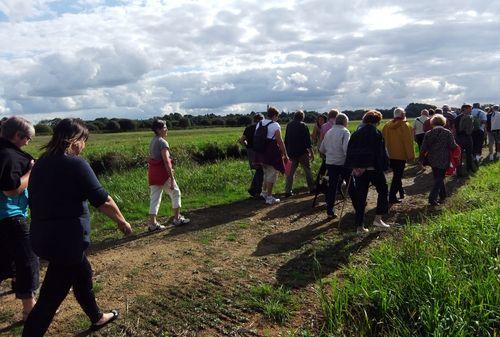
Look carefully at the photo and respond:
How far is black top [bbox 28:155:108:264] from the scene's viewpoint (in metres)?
3.88

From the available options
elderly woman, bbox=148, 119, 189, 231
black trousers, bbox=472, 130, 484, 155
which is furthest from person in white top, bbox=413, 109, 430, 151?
elderly woman, bbox=148, 119, 189, 231

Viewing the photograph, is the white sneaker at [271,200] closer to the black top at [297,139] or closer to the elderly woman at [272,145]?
the elderly woman at [272,145]

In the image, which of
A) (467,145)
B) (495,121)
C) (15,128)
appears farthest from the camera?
(495,121)

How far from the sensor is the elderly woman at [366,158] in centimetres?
730

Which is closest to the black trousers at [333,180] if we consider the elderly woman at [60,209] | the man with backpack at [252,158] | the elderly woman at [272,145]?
the elderly woman at [272,145]

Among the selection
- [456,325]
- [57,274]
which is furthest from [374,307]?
[57,274]

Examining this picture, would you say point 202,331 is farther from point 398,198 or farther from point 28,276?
point 398,198

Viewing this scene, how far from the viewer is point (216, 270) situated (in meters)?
6.02

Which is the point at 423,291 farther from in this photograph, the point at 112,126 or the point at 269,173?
the point at 112,126

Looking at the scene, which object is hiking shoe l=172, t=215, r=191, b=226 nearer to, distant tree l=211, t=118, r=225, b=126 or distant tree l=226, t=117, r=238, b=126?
distant tree l=226, t=117, r=238, b=126

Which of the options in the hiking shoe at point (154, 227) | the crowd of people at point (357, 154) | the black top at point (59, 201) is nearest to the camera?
the black top at point (59, 201)

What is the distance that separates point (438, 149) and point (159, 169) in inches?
205

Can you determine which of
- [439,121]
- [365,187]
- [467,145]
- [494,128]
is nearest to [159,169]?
[365,187]

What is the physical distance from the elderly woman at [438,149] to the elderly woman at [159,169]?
4.88 meters
